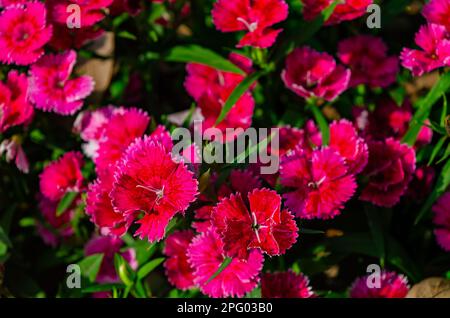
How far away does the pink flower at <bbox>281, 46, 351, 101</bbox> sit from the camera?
192cm

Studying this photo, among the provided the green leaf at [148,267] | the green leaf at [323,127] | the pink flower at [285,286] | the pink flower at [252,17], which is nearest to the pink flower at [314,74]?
the green leaf at [323,127]

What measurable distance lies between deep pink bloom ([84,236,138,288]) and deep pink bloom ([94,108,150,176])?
36 cm

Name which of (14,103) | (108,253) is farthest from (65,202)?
(14,103)

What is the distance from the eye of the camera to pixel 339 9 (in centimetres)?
188

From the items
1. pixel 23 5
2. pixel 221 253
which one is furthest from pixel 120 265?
pixel 23 5

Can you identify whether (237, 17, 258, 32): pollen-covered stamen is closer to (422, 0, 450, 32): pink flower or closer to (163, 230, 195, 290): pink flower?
(422, 0, 450, 32): pink flower

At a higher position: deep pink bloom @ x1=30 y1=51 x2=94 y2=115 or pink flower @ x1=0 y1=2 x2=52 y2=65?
pink flower @ x1=0 y1=2 x2=52 y2=65

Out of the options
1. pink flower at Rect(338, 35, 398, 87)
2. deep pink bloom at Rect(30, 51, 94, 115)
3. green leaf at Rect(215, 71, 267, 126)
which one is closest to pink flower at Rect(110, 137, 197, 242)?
green leaf at Rect(215, 71, 267, 126)

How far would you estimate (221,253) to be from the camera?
158cm

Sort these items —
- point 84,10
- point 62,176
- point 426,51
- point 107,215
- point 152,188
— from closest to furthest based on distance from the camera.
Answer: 1. point 152,188
2. point 107,215
3. point 426,51
4. point 84,10
5. point 62,176

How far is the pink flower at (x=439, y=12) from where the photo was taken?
1771 mm

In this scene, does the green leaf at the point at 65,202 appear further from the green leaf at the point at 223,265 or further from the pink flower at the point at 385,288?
the pink flower at the point at 385,288

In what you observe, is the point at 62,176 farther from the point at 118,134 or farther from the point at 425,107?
the point at 425,107

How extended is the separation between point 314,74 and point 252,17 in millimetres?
267
